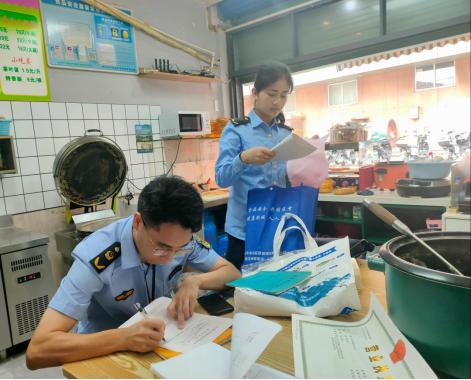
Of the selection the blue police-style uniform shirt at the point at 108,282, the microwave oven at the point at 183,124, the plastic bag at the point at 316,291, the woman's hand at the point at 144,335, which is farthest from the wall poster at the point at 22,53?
the plastic bag at the point at 316,291

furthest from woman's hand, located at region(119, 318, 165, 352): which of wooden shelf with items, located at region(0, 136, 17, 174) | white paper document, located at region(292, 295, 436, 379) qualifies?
wooden shelf with items, located at region(0, 136, 17, 174)

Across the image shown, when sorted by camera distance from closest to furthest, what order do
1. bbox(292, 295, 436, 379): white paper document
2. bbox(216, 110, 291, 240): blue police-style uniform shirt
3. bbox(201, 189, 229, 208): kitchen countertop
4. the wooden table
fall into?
bbox(292, 295, 436, 379): white paper document → the wooden table → bbox(216, 110, 291, 240): blue police-style uniform shirt → bbox(201, 189, 229, 208): kitchen countertop

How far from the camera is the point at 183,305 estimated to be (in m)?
0.97

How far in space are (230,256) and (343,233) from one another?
184cm

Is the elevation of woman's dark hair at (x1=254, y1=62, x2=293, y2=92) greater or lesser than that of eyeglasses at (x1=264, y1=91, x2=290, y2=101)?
greater

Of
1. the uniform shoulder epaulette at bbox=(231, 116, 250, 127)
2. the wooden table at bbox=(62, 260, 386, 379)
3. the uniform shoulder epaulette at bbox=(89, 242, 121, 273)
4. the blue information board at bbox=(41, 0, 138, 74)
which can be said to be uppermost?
the blue information board at bbox=(41, 0, 138, 74)

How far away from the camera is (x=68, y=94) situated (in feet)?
9.00

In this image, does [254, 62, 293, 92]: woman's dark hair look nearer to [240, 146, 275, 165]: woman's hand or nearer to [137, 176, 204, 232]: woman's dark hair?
[240, 146, 275, 165]: woman's hand

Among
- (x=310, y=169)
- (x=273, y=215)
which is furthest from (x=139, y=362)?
(x=310, y=169)

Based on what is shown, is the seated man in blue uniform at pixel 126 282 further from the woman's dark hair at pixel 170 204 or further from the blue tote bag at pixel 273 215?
the blue tote bag at pixel 273 215

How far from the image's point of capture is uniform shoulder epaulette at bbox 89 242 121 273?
102 centimetres

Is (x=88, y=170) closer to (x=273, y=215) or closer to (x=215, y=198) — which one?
(x=215, y=198)

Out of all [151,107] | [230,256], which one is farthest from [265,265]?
[151,107]

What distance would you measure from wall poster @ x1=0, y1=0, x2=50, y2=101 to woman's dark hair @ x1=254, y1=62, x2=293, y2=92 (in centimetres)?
208
